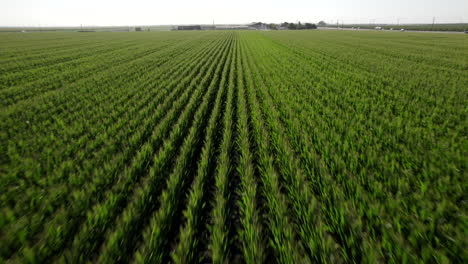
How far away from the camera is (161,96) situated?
27.8 ft

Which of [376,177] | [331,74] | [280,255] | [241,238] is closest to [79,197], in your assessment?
[241,238]

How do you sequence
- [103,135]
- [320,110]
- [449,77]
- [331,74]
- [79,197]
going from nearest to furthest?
[79,197], [103,135], [320,110], [449,77], [331,74]

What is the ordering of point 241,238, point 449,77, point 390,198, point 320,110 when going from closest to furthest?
point 241,238
point 390,198
point 320,110
point 449,77

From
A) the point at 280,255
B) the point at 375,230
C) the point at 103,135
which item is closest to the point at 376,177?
the point at 375,230

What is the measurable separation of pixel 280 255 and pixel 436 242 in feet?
5.07

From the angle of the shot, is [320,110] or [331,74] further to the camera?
[331,74]

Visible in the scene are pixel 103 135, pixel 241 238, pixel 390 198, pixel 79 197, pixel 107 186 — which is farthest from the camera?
pixel 103 135

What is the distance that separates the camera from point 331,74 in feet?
39.8

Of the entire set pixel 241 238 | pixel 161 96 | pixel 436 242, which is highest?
pixel 161 96

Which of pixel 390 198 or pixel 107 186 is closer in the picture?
pixel 390 198

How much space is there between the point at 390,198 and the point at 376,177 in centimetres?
70

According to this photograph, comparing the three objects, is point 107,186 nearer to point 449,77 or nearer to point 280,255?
point 280,255

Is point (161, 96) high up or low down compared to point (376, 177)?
up

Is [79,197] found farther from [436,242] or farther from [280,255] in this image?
[436,242]
